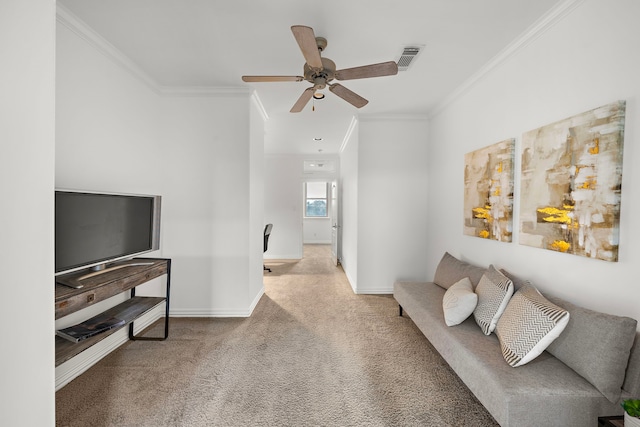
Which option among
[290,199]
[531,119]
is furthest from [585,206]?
[290,199]

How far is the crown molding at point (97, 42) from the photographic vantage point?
2035 millimetres

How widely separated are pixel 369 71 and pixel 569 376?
87.5 inches

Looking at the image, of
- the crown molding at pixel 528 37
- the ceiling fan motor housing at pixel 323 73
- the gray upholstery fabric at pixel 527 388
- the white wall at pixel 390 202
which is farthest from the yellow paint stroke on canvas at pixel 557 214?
the white wall at pixel 390 202

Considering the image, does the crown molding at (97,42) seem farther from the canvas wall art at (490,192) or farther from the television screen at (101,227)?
the canvas wall art at (490,192)

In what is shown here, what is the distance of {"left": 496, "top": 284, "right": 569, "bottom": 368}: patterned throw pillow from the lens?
1596 millimetres

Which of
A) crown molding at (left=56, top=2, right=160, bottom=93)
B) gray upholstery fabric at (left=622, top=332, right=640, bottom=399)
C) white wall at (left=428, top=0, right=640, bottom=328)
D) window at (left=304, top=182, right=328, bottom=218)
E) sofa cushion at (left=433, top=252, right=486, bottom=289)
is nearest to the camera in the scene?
gray upholstery fabric at (left=622, top=332, right=640, bottom=399)

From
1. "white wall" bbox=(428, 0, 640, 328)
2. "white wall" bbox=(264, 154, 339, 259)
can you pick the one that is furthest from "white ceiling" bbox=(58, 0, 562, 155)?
"white wall" bbox=(264, 154, 339, 259)

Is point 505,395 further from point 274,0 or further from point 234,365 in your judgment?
point 274,0

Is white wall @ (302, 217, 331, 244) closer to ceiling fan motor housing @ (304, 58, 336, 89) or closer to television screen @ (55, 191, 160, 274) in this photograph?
television screen @ (55, 191, 160, 274)

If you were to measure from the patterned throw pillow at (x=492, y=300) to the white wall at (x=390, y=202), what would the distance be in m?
1.95

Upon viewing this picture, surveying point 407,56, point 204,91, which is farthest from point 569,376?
point 204,91

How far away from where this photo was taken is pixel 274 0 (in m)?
1.92

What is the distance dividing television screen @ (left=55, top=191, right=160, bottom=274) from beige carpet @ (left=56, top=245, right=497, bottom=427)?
3.00ft

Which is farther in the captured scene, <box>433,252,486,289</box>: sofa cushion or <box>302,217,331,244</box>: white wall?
<box>302,217,331,244</box>: white wall
